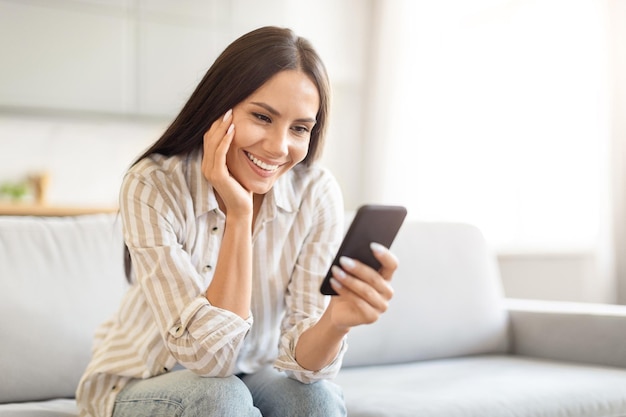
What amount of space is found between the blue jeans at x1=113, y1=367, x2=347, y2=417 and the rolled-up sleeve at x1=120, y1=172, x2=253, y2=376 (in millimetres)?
43

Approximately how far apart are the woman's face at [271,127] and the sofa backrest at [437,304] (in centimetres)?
82

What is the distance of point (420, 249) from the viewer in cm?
245

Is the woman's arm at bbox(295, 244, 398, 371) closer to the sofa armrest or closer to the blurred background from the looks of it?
the sofa armrest

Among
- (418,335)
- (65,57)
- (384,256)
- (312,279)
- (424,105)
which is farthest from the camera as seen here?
(424,105)

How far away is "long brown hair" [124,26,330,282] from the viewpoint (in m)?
1.50

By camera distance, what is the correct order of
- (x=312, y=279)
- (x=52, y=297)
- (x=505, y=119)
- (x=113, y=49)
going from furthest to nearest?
(x=113, y=49) < (x=505, y=119) < (x=52, y=297) < (x=312, y=279)

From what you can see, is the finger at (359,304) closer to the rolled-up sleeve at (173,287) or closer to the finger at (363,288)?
the finger at (363,288)

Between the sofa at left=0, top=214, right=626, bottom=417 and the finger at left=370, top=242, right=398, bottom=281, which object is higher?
the finger at left=370, top=242, right=398, bottom=281

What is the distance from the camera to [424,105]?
15.6 ft

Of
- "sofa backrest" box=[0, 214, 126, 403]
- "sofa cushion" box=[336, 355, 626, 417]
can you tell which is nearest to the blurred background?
"sofa cushion" box=[336, 355, 626, 417]

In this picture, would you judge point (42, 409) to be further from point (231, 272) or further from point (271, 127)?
point (271, 127)

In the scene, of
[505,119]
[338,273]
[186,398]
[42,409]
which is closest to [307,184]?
[338,273]

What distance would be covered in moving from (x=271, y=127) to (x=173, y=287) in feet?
1.12

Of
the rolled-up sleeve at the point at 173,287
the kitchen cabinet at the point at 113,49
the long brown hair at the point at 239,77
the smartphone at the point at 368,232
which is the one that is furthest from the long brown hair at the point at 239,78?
the kitchen cabinet at the point at 113,49
